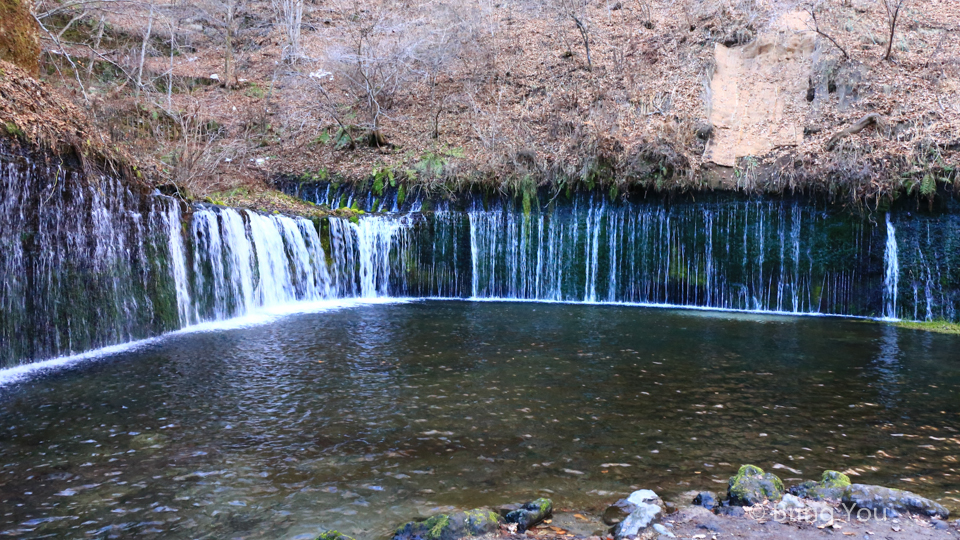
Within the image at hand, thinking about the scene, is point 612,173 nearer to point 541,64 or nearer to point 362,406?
point 541,64

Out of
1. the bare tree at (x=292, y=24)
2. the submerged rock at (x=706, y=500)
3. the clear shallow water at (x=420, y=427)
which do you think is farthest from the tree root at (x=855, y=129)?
the bare tree at (x=292, y=24)

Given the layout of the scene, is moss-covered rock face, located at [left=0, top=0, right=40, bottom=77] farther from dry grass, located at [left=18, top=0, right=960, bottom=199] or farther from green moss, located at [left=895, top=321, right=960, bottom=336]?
green moss, located at [left=895, top=321, right=960, bottom=336]

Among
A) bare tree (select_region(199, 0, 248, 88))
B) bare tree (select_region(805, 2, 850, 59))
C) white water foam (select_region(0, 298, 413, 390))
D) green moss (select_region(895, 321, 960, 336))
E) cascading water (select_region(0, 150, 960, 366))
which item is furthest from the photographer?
bare tree (select_region(199, 0, 248, 88))

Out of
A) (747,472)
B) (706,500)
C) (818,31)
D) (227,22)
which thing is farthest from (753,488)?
(227,22)

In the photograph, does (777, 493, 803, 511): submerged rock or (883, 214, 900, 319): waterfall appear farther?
(883, 214, 900, 319): waterfall

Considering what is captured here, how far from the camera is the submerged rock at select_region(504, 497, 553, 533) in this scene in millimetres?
3260

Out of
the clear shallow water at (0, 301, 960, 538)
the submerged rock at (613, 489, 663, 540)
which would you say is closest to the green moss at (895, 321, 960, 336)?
the clear shallow water at (0, 301, 960, 538)

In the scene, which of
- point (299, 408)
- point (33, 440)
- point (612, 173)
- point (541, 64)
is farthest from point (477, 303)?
point (541, 64)

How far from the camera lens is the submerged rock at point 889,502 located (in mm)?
3289

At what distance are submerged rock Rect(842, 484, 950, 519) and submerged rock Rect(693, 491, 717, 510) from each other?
76cm

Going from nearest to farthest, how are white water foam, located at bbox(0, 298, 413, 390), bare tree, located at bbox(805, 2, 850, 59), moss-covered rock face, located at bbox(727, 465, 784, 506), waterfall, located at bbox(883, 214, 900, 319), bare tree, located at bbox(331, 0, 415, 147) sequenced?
1. moss-covered rock face, located at bbox(727, 465, 784, 506)
2. white water foam, located at bbox(0, 298, 413, 390)
3. waterfall, located at bbox(883, 214, 900, 319)
4. bare tree, located at bbox(805, 2, 850, 59)
5. bare tree, located at bbox(331, 0, 415, 147)

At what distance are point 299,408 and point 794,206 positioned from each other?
12825mm

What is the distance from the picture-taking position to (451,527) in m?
3.10

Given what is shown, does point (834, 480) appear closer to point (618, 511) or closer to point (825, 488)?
point (825, 488)
